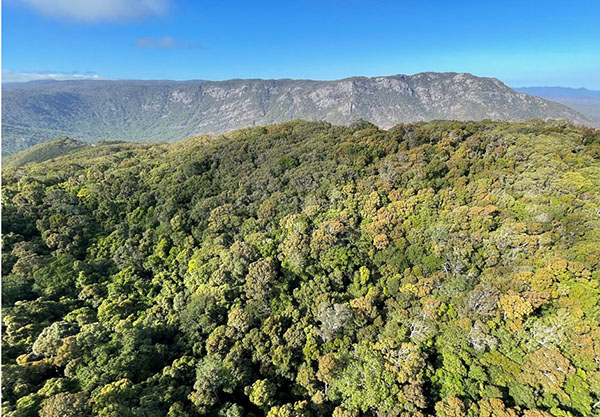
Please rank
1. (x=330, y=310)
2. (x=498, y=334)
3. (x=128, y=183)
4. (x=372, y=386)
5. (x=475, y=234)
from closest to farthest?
(x=372, y=386)
(x=498, y=334)
(x=330, y=310)
(x=475, y=234)
(x=128, y=183)

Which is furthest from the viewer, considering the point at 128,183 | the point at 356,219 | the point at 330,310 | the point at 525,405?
the point at 128,183

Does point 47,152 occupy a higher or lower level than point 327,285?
lower

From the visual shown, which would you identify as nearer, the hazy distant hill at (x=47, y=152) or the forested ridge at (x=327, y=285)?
the forested ridge at (x=327, y=285)

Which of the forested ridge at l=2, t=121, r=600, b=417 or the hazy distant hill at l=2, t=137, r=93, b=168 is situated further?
the hazy distant hill at l=2, t=137, r=93, b=168

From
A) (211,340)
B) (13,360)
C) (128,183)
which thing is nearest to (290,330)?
(211,340)

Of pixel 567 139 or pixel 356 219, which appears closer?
pixel 356 219

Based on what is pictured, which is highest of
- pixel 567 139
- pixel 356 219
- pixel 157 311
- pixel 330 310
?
pixel 567 139

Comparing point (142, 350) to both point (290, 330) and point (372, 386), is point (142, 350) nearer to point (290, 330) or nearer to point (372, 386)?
point (290, 330)

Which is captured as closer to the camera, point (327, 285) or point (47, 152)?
point (327, 285)
